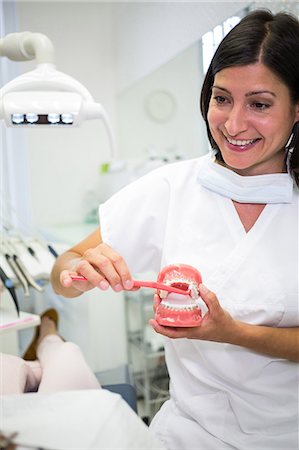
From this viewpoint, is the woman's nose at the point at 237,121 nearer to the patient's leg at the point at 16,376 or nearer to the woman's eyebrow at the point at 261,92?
the woman's eyebrow at the point at 261,92

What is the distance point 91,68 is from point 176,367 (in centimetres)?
137

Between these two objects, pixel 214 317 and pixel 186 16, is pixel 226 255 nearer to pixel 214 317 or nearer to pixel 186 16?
pixel 214 317

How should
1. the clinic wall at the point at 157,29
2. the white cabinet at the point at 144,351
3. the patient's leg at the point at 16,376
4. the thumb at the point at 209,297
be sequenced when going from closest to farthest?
the thumb at the point at 209,297 < the patient's leg at the point at 16,376 < the clinic wall at the point at 157,29 < the white cabinet at the point at 144,351

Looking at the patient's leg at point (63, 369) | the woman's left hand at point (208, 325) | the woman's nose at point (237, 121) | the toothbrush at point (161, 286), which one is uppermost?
the woman's nose at point (237, 121)

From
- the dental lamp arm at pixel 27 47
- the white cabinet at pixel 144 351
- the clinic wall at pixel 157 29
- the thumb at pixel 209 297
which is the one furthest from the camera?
the white cabinet at pixel 144 351

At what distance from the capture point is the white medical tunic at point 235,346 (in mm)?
887

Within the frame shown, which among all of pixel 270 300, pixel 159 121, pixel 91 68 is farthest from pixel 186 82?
pixel 270 300

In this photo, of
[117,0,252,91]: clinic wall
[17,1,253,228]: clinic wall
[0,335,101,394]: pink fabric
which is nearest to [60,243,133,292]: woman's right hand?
[0,335,101,394]: pink fabric

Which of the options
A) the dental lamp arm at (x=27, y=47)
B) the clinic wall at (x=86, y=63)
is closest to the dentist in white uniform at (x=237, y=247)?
the dental lamp arm at (x=27, y=47)

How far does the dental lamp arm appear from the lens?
97cm

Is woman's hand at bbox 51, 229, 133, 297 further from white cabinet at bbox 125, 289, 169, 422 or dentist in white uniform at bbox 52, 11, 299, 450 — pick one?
white cabinet at bbox 125, 289, 169, 422

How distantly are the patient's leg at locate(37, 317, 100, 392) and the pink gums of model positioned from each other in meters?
0.28

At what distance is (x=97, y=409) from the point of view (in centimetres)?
64

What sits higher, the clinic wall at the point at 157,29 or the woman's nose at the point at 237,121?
the clinic wall at the point at 157,29
